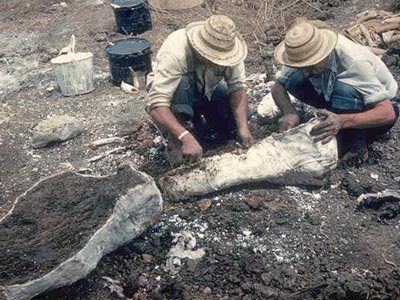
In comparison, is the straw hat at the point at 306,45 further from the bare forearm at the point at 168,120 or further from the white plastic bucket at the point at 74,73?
the white plastic bucket at the point at 74,73

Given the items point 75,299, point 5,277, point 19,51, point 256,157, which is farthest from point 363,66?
point 19,51

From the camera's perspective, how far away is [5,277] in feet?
11.4

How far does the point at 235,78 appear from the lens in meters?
4.85

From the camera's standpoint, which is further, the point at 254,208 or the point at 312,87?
the point at 312,87

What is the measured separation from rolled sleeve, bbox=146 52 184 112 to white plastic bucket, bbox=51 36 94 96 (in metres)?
2.55

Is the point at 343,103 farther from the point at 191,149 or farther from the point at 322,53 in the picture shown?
the point at 191,149

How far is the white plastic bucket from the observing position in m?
6.82

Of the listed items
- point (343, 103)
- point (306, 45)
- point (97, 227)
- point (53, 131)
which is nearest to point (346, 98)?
point (343, 103)

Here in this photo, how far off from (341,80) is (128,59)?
3123 mm

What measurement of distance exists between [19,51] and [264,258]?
6.21m

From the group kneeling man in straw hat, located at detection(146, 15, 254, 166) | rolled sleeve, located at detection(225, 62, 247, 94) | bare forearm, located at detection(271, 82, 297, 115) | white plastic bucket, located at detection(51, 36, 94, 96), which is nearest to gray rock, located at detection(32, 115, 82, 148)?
white plastic bucket, located at detection(51, 36, 94, 96)

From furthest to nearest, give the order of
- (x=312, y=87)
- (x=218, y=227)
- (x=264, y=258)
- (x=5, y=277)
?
(x=312, y=87)
(x=218, y=227)
(x=264, y=258)
(x=5, y=277)

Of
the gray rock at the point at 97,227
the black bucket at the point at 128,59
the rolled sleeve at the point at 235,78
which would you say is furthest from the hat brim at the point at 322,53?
the black bucket at the point at 128,59

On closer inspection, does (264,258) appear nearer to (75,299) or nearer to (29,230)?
(75,299)
